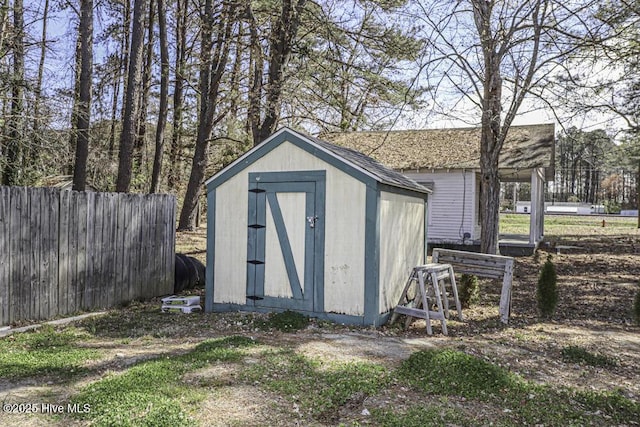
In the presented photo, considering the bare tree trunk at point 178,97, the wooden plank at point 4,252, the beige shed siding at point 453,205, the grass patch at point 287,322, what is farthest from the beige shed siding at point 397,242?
the bare tree trunk at point 178,97

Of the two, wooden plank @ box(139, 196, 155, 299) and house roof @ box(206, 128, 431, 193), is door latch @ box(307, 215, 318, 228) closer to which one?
house roof @ box(206, 128, 431, 193)

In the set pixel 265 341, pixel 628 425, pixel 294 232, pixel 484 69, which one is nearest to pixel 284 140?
pixel 294 232

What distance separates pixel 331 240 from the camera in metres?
6.45

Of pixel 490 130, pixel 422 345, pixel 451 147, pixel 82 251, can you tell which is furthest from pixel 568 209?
pixel 82 251

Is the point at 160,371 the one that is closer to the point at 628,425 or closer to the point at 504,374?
the point at 504,374

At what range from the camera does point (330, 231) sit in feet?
21.2

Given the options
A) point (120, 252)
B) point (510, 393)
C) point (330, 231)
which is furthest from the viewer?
point (120, 252)

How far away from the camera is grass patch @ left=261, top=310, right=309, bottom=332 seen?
6127mm

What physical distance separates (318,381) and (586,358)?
304 centimetres

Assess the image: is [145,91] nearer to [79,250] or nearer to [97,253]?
[97,253]

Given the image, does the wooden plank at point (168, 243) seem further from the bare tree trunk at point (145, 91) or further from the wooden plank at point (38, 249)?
the bare tree trunk at point (145, 91)

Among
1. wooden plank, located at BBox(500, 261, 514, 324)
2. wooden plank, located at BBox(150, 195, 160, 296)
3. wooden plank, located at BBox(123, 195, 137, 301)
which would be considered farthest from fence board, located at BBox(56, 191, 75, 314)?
wooden plank, located at BBox(500, 261, 514, 324)

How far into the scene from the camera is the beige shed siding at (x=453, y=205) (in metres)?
15.7

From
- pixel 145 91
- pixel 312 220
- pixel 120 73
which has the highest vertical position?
pixel 120 73
